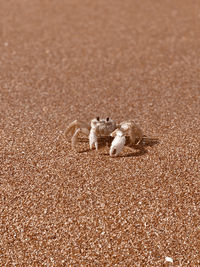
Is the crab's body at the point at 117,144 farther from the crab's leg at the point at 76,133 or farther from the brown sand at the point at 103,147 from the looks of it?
the crab's leg at the point at 76,133

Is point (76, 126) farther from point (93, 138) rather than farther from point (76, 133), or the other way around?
point (93, 138)

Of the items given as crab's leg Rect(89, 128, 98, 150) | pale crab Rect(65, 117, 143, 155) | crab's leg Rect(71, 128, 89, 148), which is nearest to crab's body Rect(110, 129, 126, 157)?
pale crab Rect(65, 117, 143, 155)

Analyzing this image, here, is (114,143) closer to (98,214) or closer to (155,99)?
(98,214)

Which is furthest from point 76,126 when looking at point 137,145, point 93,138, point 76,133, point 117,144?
point 137,145

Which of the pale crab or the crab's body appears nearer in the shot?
the crab's body

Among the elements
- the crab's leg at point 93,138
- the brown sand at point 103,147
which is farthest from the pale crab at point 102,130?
the brown sand at point 103,147

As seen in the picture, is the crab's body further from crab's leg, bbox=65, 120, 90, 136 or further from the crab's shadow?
crab's leg, bbox=65, 120, 90, 136

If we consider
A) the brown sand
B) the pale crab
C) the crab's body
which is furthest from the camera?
the pale crab

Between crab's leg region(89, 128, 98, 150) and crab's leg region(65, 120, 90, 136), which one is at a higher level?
crab's leg region(65, 120, 90, 136)
